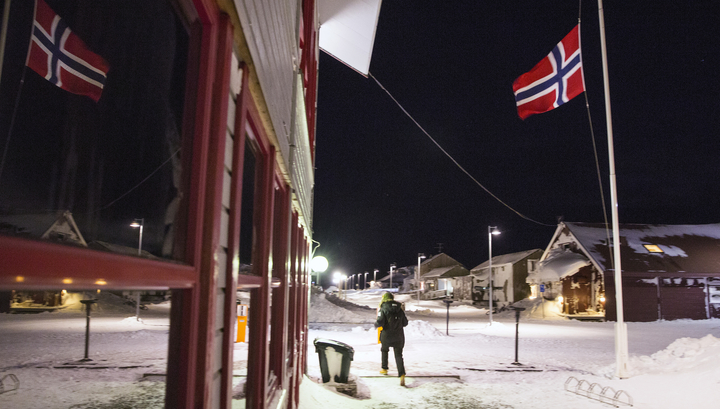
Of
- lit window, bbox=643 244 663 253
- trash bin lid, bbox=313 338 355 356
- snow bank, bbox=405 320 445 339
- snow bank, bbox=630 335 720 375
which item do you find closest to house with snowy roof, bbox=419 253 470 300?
lit window, bbox=643 244 663 253

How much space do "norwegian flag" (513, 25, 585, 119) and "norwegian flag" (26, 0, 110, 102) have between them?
431 inches

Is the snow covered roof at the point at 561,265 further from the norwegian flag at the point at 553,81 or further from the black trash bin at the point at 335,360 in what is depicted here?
the black trash bin at the point at 335,360

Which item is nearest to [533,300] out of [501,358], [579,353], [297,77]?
[579,353]

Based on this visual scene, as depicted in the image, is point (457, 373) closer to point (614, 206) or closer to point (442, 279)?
point (614, 206)

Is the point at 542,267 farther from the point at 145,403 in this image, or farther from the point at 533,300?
the point at 145,403

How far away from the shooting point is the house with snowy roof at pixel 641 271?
29.1 m

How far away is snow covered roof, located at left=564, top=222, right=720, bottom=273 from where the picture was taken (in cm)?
2956

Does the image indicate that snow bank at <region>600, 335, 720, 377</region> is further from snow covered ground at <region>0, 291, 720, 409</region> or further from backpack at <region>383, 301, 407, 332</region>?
backpack at <region>383, 301, 407, 332</region>

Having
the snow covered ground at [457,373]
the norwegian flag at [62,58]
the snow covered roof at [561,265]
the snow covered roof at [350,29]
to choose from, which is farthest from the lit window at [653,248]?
the norwegian flag at [62,58]

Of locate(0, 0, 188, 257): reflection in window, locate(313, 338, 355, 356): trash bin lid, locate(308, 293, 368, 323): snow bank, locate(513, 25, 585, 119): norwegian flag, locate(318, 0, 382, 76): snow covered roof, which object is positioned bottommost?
locate(308, 293, 368, 323): snow bank

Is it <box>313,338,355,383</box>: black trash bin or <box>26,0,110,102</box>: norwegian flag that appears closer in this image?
<box>26,0,110,102</box>: norwegian flag

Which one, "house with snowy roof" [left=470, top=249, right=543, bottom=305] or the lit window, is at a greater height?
the lit window

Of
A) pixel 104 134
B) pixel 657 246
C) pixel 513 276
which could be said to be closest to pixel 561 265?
pixel 657 246

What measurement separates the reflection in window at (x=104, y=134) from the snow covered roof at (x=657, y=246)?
1250 inches
